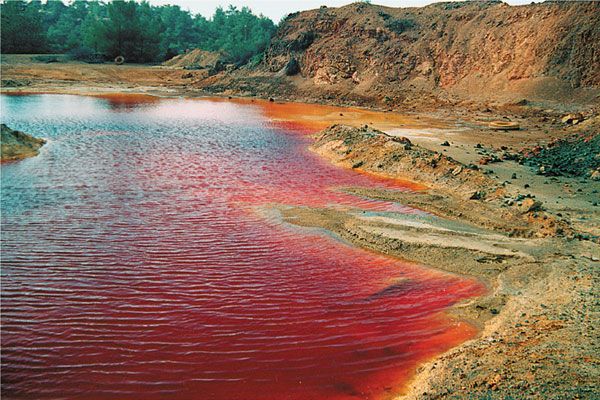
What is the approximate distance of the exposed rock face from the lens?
15219 millimetres

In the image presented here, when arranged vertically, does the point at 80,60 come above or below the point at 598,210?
above

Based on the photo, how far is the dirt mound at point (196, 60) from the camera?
192 ft

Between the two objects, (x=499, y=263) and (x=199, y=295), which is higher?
(x=499, y=263)

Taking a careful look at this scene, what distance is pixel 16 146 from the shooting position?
15.7m

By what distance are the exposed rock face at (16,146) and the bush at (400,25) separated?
30.9m

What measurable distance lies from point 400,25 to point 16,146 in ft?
107

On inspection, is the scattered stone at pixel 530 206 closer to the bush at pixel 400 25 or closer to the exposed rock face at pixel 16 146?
the exposed rock face at pixel 16 146

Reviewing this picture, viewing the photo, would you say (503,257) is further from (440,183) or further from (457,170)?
(457,170)

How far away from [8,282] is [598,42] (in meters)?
32.0

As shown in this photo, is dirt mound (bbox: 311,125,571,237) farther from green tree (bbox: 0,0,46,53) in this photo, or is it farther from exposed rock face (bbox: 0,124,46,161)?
green tree (bbox: 0,0,46,53)

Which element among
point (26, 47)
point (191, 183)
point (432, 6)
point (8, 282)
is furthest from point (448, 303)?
point (26, 47)

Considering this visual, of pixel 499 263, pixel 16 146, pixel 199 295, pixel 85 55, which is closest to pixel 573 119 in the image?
pixel 499 263

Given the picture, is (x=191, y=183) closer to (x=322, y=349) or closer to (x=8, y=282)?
(x=8, y=282)

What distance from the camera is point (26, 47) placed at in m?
60.1
